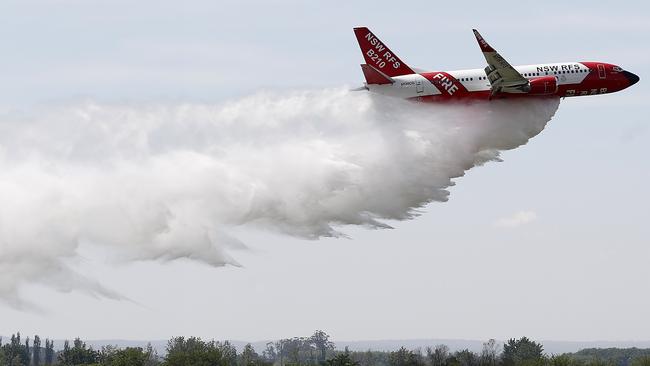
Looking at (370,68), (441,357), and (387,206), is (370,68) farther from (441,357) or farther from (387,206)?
(441,357)

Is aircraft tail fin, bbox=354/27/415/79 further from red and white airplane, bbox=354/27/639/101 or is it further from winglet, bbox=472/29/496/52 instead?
winglet, bbox=472/29/496/52

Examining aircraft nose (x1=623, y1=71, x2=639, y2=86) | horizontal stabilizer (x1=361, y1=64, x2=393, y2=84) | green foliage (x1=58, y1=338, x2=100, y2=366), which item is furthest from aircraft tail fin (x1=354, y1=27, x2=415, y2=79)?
green foliage (x1=58, y1=338, x2=100, y2=366)

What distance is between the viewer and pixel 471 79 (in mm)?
53812

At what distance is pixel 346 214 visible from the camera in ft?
168

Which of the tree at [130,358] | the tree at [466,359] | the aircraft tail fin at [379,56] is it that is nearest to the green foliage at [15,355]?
the tree at [130,358]

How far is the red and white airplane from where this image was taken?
174 feet

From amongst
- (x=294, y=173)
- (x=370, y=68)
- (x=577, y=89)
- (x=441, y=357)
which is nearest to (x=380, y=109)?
(x=370, y=68)

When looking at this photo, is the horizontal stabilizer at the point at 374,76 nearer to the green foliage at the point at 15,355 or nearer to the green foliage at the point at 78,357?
the green foliage at the point at 78,357

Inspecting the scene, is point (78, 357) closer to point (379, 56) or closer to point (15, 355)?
point (15, 355)

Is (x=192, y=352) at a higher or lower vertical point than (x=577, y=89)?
lower

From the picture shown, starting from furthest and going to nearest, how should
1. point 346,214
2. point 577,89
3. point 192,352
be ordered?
point 192,352 → point 577,89 → point 346,214

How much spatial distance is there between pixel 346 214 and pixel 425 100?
7.25 m

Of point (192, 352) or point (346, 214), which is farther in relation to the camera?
point (192, 352)

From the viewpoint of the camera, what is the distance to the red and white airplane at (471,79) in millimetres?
53094
